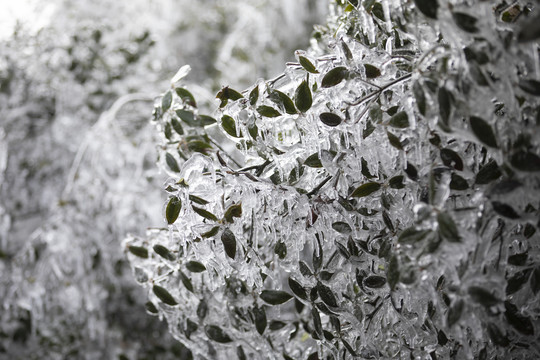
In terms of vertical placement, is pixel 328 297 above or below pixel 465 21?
below

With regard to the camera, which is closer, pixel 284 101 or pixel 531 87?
pixel 531 87

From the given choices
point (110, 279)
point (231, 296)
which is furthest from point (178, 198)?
point (110, 279)

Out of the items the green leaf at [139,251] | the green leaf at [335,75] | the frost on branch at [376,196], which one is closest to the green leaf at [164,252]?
the frost on branch at [376,196]

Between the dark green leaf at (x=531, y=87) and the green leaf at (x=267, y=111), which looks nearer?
the dark green leaf at (x=531, y=87)

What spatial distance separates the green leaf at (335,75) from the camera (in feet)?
3.26

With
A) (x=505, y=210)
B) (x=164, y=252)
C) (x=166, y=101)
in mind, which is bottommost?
(x=505, y=210)

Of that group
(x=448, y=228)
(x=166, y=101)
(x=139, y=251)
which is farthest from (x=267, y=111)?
(x=139, y=251)

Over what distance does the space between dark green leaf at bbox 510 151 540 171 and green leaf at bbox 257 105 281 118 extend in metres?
0.51

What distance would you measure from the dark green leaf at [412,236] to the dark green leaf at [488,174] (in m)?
0.18

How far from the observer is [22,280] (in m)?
2.44

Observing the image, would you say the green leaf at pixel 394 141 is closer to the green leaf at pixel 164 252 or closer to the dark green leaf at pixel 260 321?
the dark green leaf at pixel 260 321

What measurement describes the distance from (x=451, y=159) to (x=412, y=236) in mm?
189

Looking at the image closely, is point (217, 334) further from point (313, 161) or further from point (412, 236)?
point (412, 236)

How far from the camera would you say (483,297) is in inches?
30.8
